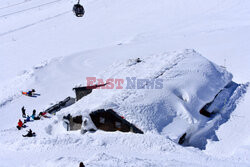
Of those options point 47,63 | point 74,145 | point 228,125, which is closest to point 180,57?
point 228,125

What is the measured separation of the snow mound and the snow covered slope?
7 centimetres

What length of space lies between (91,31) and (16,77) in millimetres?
15822

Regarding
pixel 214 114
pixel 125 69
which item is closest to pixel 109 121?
pixel 214 114

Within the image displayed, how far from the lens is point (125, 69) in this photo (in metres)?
19.0

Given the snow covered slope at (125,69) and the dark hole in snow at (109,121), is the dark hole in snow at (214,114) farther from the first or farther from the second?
the dark hole in snow at (109,121)

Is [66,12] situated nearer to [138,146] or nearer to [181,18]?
[181,18]

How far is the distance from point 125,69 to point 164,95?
5670 mm

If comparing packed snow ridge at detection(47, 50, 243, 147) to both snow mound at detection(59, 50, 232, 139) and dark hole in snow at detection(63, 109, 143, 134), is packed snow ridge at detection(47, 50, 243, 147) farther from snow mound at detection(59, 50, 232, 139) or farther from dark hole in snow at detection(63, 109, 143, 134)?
dark hole in snow at detection(63, 109, 143, 134)

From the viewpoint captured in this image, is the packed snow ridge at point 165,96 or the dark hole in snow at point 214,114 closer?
the packed snow ridge at point 165,96

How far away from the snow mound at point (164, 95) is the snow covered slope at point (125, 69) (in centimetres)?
7

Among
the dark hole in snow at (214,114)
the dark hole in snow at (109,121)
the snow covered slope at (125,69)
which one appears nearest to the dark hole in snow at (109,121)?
the dark hole in snow at (109,121)

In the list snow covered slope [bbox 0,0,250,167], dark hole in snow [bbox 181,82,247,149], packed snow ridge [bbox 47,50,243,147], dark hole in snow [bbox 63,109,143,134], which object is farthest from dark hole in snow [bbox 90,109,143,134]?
dark hole in snow [bbox 181,82,247,149]

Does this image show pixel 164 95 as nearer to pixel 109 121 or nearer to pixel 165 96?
pixel 165 96

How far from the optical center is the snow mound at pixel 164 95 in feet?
42.1
